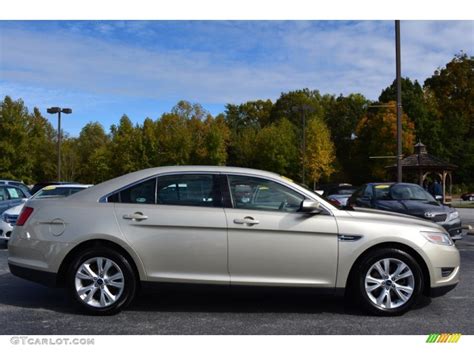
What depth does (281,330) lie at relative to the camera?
4.70 m

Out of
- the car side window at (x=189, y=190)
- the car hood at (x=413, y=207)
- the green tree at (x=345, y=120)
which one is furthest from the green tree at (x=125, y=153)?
the car side window at (x=189, y=190)

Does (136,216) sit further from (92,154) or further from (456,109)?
(456,109)

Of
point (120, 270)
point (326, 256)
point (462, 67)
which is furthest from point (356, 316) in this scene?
point (462, 67)

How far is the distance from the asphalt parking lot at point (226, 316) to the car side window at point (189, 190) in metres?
0.99

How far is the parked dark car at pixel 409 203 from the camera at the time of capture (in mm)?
10484

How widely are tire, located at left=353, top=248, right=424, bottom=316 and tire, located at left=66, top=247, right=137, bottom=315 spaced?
7.92ft

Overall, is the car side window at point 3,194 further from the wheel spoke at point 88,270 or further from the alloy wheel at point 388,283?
the alloy wheel at point 388,283

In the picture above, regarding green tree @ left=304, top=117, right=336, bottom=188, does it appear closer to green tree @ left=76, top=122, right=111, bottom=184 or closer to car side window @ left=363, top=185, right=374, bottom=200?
green tree @ left=76, top=122, right=111, bottom=184

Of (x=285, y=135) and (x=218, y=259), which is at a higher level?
(x=285, y=135)

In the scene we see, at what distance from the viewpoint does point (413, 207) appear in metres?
10.7

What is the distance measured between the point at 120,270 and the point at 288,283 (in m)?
1.77

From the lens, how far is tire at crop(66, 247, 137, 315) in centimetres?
519

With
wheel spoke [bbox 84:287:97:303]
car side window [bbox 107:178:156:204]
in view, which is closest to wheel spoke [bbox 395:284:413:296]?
car side window [bbox 107:178:156:204]
